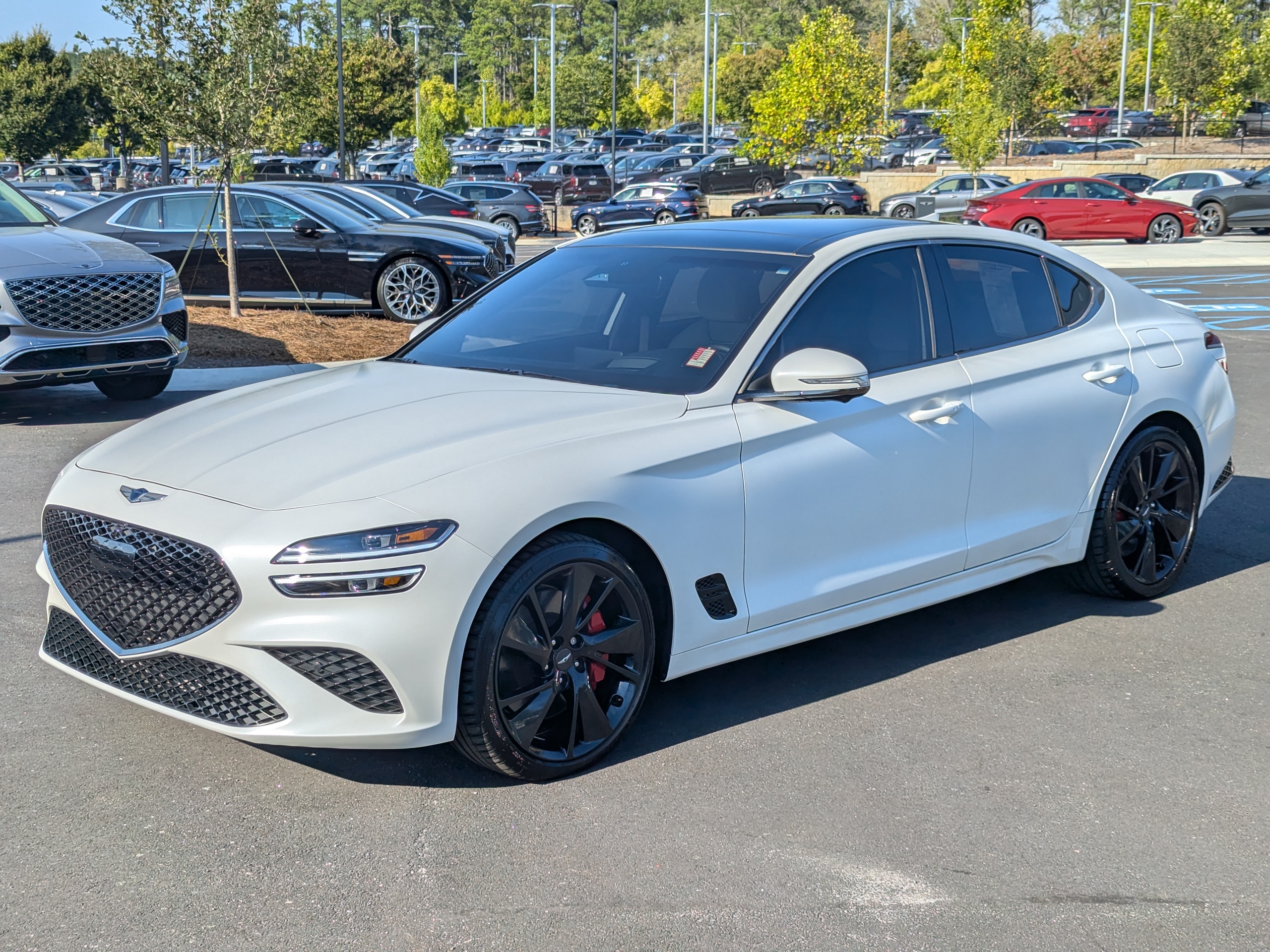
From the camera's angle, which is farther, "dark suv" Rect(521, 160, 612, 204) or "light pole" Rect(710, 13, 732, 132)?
"light pole" Rect(710, 13, 732, 132)

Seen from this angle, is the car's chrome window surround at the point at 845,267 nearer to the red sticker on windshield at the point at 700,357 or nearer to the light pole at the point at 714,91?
the red sticker on windshield at the point at 700,357

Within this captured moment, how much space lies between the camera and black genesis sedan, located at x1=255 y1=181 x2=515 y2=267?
1638cm

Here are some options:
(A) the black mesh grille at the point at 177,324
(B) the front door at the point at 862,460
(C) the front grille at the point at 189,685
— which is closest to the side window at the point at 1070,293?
(B) the front door at the point at 862,460

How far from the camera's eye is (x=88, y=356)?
377 inches

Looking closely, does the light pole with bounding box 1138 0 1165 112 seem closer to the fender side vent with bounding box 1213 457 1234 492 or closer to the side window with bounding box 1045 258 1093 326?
the fender side vent with bounding box 1213 457 1234 492

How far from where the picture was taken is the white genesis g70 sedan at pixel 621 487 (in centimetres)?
366

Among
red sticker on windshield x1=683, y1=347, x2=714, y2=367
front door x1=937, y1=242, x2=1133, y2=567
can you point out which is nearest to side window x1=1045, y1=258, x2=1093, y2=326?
front door x1=937, y1=242, x2=1133, y2=567

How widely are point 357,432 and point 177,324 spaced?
22.2 feet

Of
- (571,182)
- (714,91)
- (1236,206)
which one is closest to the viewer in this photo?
(1236,206)

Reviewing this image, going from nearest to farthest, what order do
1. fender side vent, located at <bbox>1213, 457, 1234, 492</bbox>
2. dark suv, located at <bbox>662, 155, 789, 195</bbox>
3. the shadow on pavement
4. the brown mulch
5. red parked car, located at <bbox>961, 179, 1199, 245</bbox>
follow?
the shadow on pavement < fender side vent, located at <bbox>1213, 457, 1234, 492</bbox> < the brown mulch < red parked car, located at <bbox>961, 179, 1199, 245</bbox> < dark suv, located at <bbox>662, 155, 789, 195</bbox>

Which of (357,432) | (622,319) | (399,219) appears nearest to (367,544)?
(357,432)

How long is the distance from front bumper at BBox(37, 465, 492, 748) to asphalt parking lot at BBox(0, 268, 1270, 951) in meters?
0.29

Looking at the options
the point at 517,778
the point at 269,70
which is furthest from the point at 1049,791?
the point at 269,70

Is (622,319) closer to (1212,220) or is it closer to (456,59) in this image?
(1212,220)
